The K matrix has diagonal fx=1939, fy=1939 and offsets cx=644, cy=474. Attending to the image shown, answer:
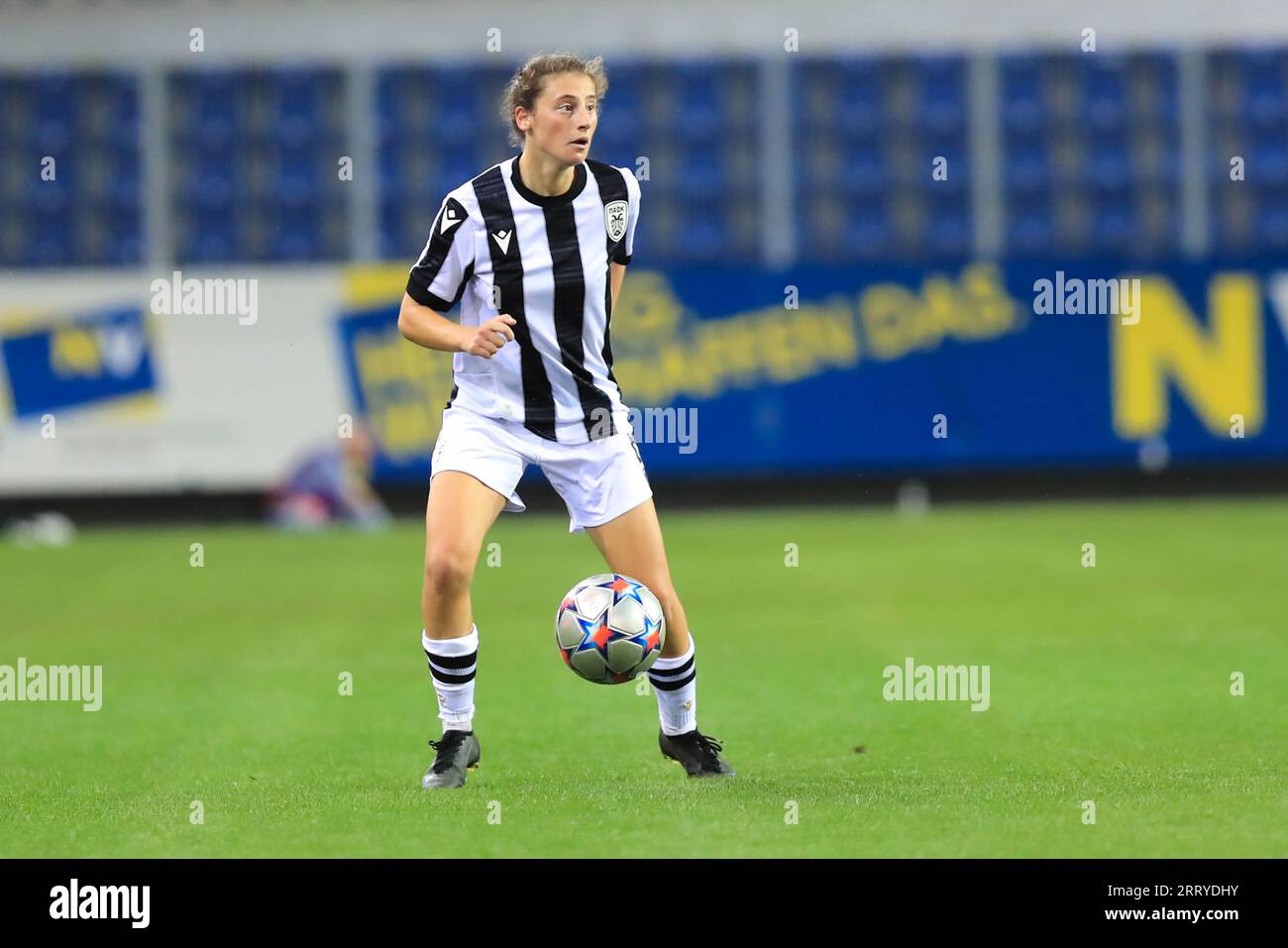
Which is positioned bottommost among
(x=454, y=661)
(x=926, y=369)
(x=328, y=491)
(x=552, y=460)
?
(x=454, y=661)

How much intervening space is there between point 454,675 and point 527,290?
4.58 ft

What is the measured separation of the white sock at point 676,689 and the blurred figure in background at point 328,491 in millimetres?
14210

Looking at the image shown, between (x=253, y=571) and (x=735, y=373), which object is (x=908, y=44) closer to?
(x=735, y=373)

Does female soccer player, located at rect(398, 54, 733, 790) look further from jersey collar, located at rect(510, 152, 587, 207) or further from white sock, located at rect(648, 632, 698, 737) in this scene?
white sock, located at rect(648, 632, 698, 737)

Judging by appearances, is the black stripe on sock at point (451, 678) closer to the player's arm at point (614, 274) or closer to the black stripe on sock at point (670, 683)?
the black stripe on sock at point (670, 683)

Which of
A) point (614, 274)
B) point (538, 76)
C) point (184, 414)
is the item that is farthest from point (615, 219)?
point (184, 414)

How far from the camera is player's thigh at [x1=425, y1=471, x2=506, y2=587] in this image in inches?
263

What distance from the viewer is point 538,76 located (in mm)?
6781

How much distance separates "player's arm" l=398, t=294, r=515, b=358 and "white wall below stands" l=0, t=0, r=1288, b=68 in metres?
17.5

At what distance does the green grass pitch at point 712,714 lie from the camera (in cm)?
605

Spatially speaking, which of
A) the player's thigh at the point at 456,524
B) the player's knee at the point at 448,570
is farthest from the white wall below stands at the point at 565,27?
the player's knee at the point at 448,570

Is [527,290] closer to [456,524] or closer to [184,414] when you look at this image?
[456,524]
